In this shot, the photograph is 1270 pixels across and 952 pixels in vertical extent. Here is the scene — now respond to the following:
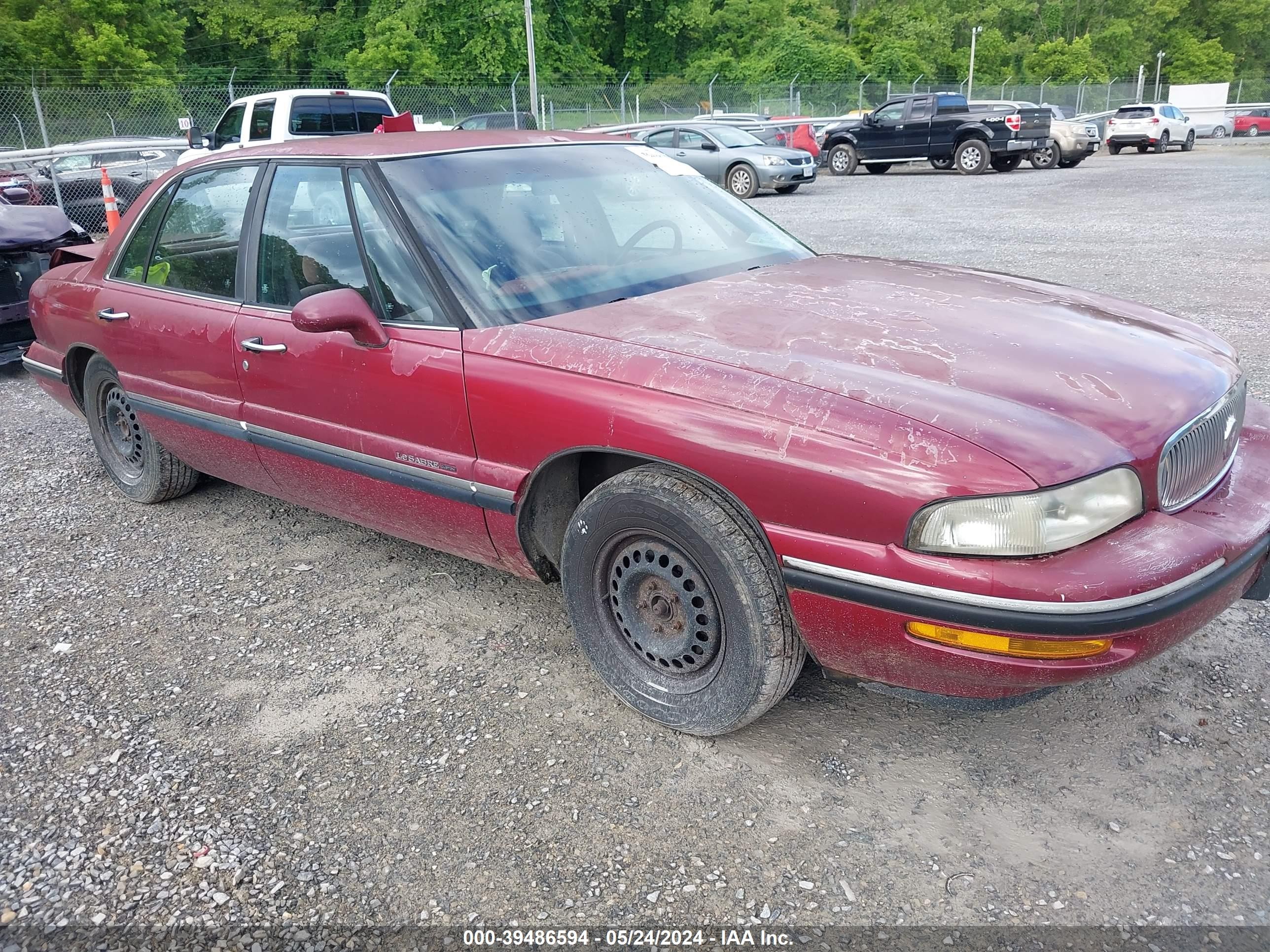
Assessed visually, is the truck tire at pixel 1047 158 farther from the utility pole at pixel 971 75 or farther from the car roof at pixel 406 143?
the car roof at pixel 406 143

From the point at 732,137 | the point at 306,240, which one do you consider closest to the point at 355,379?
the point at 306,240

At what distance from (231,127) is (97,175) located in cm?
277

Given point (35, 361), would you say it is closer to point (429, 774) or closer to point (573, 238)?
point (573, 238)

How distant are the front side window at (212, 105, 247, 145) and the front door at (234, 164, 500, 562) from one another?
1183 centimetres

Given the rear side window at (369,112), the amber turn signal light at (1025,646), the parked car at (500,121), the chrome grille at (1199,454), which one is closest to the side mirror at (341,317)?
the amber turn signal light at (1025,646)

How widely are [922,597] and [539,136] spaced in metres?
Answer: 2.40

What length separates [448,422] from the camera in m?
2.94

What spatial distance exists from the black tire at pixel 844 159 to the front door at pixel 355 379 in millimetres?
22370

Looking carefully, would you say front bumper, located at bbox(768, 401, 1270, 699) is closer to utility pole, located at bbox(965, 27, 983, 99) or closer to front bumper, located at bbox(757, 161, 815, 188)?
front bumper, located at bbox(757, 161, 815, 188)

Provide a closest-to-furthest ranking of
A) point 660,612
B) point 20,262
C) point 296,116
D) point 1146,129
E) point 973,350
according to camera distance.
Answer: point 973,350 < point 660,612 < point 20,262 < point 296,116 < point 1146,129

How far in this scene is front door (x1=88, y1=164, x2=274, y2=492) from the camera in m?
3.66

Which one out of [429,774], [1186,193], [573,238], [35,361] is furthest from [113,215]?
[1186,193]

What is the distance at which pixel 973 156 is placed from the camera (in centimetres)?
2234

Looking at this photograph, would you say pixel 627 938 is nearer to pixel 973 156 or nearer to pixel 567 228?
pixel 567 228
